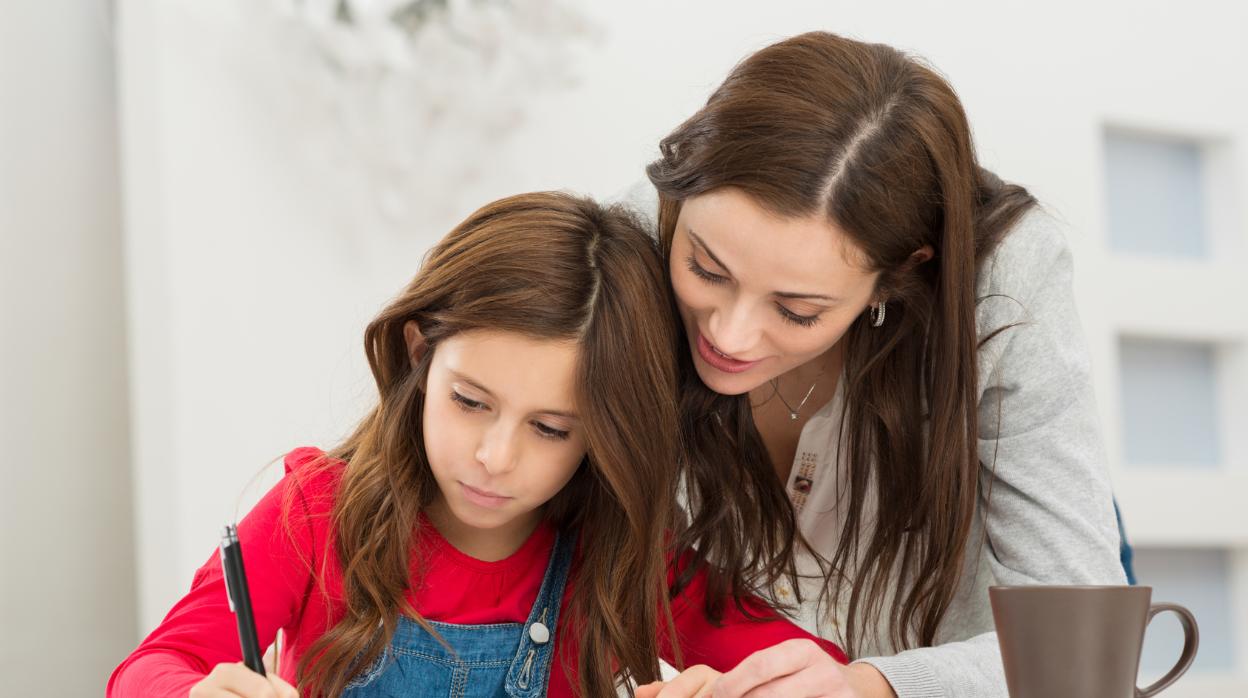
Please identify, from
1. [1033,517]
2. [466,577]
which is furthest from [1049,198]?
[466,577]

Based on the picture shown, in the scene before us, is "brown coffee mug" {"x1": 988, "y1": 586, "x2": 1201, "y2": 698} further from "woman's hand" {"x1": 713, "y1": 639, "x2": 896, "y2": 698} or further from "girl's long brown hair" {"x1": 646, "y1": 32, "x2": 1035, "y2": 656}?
"girl's long brown hair" {"x1": 646, "y1": 32, "x2": 1035, "y2": 656}

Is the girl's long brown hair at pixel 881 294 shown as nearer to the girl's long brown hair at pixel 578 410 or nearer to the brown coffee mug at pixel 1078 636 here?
the girl's long brown hair at pixel 578 410

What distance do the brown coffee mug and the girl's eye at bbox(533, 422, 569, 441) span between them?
1.66 feet

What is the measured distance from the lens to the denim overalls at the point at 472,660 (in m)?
1.21

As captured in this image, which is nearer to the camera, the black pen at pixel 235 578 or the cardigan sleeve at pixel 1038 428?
the black pen at pixel 235 578

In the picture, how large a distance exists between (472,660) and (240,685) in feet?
1.54

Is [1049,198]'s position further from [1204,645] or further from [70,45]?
[70,45]

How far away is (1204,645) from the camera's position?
9.86 feet

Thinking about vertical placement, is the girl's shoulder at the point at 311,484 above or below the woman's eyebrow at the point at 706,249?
below

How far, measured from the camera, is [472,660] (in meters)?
1.25

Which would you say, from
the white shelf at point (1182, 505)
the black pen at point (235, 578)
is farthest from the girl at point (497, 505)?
the white shelf at point (1182, 505)

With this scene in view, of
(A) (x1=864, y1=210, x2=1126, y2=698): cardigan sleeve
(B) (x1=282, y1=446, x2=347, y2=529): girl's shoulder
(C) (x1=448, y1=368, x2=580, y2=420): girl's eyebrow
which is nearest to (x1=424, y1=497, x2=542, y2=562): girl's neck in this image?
(B) (x1=282, y1=446, x2=347, y2=529): girl's shoulder

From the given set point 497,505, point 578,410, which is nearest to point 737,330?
point 578,410

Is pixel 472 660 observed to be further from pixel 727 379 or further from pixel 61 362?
pixel 61 362
